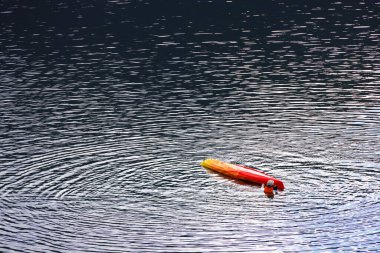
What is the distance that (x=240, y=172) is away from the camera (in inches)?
2141

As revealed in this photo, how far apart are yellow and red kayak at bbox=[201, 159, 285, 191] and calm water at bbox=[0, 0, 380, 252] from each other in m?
0.58

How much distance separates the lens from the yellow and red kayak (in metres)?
52.8

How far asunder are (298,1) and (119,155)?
2848 inches

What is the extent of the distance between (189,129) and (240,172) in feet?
42.8

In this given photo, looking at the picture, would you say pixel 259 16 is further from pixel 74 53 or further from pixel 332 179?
pixel 332 179

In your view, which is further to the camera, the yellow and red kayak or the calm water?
the yellow and red kayak

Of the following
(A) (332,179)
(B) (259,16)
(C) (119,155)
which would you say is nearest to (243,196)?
(A) (332,179)

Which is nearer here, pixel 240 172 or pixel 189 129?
pixel 240 172

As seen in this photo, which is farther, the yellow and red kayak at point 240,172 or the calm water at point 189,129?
the yellow and red kayak at point 240,172

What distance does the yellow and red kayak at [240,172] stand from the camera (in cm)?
5275

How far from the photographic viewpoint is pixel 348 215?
4812 cm

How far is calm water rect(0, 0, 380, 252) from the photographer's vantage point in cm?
4756

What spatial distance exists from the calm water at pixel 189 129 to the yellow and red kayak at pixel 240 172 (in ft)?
1.92

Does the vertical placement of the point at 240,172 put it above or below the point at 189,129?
above
